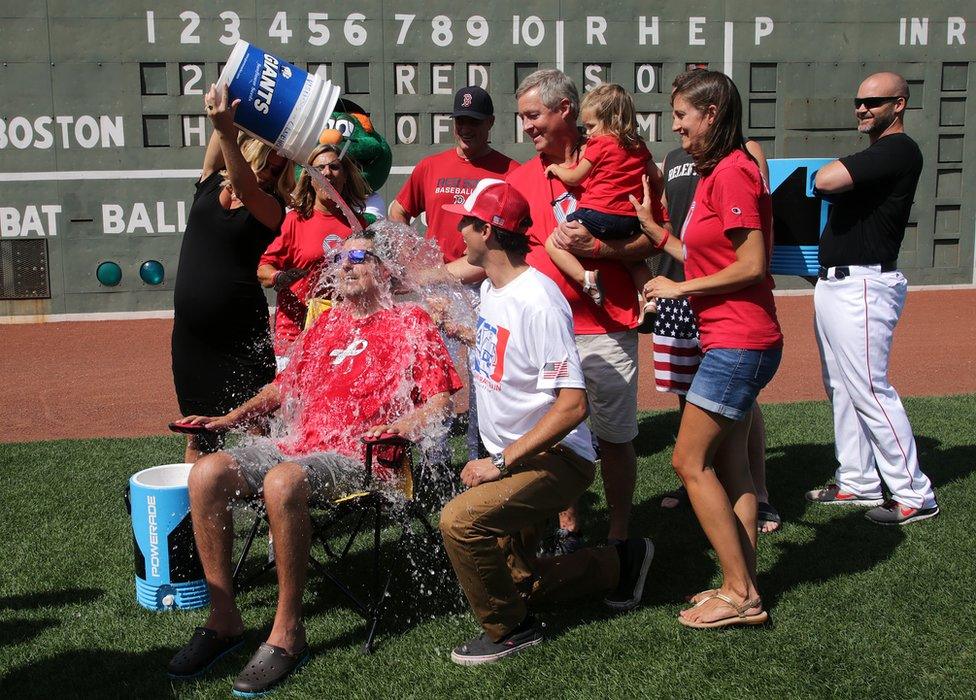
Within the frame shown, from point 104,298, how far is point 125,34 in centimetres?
311

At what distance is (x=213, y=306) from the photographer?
429cm

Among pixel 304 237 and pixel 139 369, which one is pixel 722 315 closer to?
pixel 304 237

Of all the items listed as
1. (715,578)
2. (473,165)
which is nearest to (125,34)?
(473,165)

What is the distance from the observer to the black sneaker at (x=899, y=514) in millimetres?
4789

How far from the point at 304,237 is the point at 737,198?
246cm

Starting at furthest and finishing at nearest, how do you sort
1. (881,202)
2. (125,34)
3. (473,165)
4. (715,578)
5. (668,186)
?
(125,34)
(473,165)
(668,186)
(881,202)
(715,578)

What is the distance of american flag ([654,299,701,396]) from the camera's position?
5.15 m

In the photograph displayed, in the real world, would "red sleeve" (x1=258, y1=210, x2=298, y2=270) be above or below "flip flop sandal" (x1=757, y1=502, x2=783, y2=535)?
above

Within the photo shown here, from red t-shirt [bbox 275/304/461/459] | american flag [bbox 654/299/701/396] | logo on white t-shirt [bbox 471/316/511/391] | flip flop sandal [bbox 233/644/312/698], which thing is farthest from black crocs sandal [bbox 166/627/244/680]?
american flag [bbox 654/299/701/396]

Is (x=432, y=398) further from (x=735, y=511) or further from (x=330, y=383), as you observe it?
(x=735, y=511)

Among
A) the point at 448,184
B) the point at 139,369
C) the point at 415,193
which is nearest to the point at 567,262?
the point at 448,184

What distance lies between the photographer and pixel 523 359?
350cm

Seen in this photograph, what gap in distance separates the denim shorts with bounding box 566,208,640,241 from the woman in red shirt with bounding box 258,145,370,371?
1.25 meters

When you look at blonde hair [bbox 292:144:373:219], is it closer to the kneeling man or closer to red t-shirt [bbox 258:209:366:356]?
red t-shirt [bbox 258:209:366:356]
